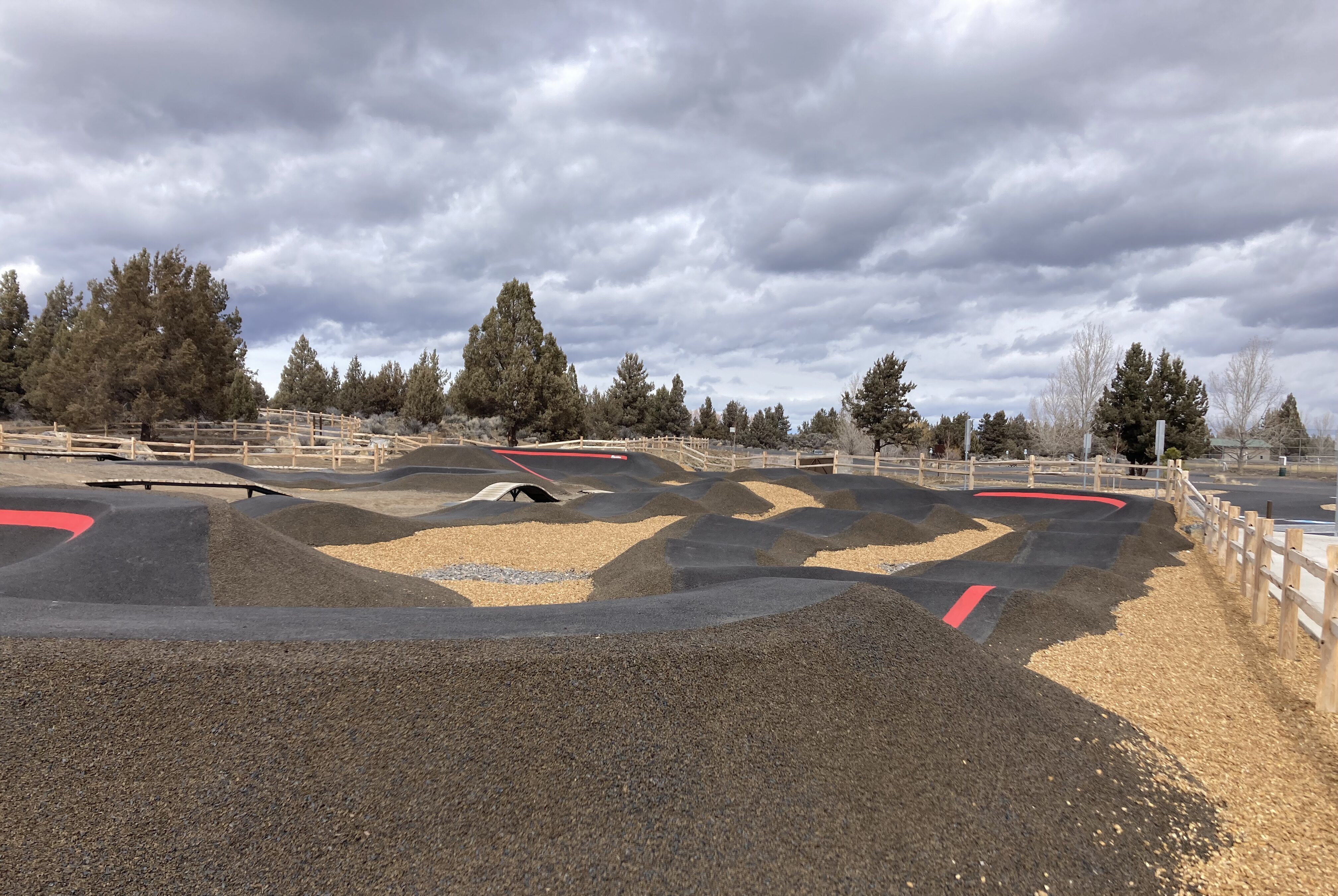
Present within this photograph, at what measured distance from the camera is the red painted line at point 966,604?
8.14 metres

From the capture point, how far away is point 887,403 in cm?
4744

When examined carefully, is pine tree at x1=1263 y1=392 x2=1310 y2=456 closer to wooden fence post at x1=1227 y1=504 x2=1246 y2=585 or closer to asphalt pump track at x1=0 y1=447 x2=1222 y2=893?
wooden fence post at x1=1227 y1=504 x2=1246 y2=585

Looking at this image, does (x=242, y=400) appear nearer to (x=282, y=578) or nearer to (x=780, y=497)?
(x=780, y=497)

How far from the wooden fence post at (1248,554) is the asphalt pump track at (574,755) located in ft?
19.2

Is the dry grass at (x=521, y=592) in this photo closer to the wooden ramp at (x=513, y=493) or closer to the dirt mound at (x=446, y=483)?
the wooden ramp at (x=513, y=493)

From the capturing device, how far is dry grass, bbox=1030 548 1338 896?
3.84 meters

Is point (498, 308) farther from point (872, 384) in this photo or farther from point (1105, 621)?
point (1105, 621)

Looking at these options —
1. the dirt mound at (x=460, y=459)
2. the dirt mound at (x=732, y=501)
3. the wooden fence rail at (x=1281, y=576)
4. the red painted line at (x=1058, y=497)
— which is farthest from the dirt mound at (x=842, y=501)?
the dirt mound at (x=460, y=459)

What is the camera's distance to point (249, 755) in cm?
320

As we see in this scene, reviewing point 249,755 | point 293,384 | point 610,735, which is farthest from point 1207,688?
point 293,384

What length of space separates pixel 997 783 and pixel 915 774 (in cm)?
55

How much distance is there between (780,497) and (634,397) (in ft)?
128

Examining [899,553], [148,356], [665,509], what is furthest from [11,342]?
[899,553]

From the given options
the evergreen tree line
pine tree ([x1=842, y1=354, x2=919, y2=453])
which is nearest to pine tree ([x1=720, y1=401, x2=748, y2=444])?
pine tree ([x1=842, y1=354, x2=919, y2=453])
